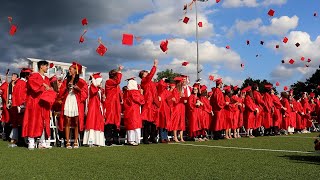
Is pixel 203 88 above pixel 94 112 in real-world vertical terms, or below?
above

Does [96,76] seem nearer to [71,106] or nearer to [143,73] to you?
[71,106]

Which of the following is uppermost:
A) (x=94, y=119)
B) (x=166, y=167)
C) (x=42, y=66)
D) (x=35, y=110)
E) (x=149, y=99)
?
(x=42, y=66)

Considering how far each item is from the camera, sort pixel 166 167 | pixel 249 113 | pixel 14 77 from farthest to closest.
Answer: pixel 249 113, pixel 14 77, pixel 166 167

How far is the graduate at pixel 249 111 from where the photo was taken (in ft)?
53.6

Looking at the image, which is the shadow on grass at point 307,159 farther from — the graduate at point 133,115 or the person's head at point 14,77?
the person's head at point 14,77

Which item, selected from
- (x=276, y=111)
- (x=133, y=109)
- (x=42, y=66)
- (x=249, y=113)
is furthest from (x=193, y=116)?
(x=42, y=66)

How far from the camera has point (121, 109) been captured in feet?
41.9

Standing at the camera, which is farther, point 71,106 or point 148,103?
point 148,103

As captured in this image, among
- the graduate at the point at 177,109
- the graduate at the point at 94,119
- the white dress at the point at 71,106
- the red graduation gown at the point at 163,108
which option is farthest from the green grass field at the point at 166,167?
the graduate at the point at 177,109

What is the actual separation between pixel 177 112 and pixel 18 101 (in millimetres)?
5315

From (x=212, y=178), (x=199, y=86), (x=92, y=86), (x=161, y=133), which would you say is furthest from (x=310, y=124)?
(x=212, y=178)

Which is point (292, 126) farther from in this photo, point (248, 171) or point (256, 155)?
point (248, 171)

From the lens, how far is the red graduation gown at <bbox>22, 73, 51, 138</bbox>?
10.1 meters

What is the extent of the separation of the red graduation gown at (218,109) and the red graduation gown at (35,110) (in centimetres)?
671
